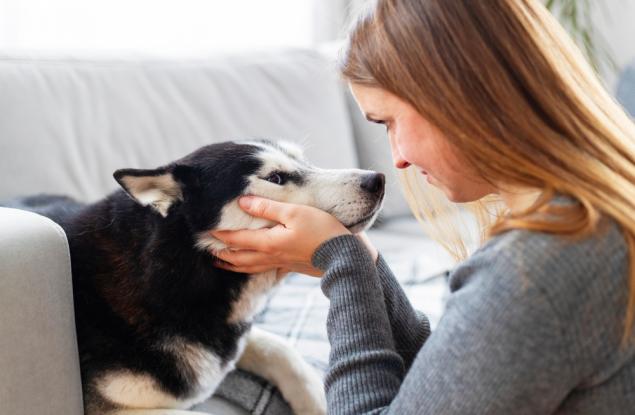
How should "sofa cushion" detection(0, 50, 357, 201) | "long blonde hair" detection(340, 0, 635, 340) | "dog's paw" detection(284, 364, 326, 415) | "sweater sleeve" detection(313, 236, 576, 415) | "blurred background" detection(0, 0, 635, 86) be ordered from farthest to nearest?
"blurred background" detection(0, 0, 635, 86) < "sofa cushion" detection(0, 50, 357, 201) < "dog's paw" detection(284, 364, 326, 415) < "long blonde hair" detection(340, 0, 635, 340) < "sweater sleeve" detection(313, 236, 576, 415)

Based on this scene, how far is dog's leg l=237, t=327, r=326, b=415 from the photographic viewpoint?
1.40 m

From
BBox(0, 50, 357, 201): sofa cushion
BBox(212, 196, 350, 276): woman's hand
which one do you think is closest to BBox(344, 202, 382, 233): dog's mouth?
BBox(212, 196, 350, 276): woman's hand

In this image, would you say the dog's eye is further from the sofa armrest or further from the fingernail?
the sofa armrest

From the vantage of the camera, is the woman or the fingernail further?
the fingernail

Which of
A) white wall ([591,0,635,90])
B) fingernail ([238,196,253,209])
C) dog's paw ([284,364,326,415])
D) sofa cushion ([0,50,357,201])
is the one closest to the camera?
fingernail ([238,196,253,209])

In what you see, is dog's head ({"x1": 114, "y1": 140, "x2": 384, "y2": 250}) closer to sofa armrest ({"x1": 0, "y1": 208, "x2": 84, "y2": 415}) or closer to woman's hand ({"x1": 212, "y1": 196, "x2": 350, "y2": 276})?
woman's hand ({"x1": 212, "y1": 196, "x2": 350, "y2": 276})

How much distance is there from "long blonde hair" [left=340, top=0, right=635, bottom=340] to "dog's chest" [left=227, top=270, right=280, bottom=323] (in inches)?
21.3

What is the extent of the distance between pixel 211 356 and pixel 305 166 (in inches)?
16.7

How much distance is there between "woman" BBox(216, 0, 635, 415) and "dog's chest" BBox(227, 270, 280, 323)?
0.72 feet

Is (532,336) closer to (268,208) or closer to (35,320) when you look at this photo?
(268,208)

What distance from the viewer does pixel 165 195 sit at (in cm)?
129

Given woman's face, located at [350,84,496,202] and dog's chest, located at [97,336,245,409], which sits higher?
woman's face, located at [350,84,496,202]

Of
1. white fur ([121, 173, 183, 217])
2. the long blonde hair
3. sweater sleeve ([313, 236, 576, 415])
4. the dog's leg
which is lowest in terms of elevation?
the dog's leg

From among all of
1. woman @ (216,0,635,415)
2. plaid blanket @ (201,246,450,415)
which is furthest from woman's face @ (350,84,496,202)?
plaid blanket @ (201,246,450,415)
